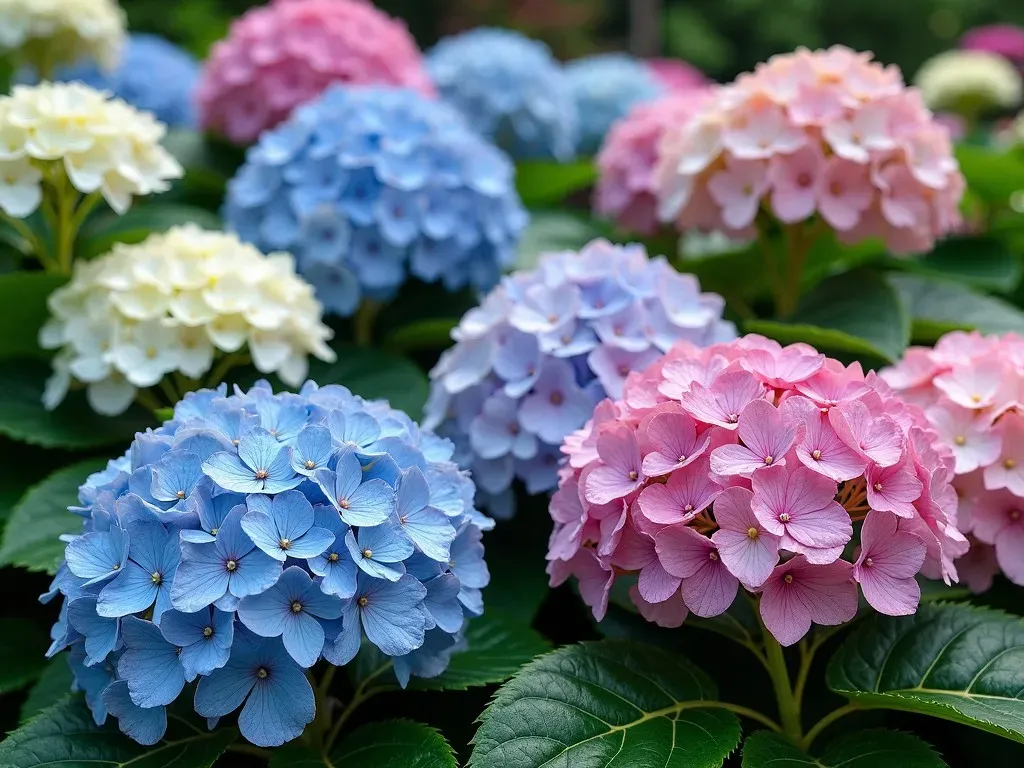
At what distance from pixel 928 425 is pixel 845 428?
299mm

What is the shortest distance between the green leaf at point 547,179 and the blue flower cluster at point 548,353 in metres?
1.06

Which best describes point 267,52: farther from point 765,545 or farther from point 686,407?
point 765,545

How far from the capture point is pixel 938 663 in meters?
1.28

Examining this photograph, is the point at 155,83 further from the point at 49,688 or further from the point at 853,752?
the point at 853,752

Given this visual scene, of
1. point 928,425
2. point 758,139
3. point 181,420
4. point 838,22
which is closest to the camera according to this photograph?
point 181,420

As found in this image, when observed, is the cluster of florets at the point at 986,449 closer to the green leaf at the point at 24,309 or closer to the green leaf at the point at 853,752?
the green leaf at the point at 853,752

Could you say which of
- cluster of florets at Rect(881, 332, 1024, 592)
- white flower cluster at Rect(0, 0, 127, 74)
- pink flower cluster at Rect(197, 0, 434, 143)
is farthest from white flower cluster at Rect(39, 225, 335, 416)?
cluster of florets at Rect(881, 332, 1024, 592)

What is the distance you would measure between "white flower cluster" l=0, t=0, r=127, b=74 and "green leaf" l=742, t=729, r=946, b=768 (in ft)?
7.17

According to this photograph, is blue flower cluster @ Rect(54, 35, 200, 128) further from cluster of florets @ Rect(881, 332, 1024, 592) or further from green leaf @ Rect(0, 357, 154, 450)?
cluster of florets @ Rect(881, 332, 1024, 592)

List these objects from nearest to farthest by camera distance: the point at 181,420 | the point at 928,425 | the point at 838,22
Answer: the point at 181,420
the point at 928,425
the point at 838,22

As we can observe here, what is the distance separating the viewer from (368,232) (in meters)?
2.05

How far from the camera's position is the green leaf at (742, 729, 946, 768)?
118 cm

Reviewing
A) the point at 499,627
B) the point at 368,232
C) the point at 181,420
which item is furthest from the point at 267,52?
the point at 499,627

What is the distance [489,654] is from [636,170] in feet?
4.93
